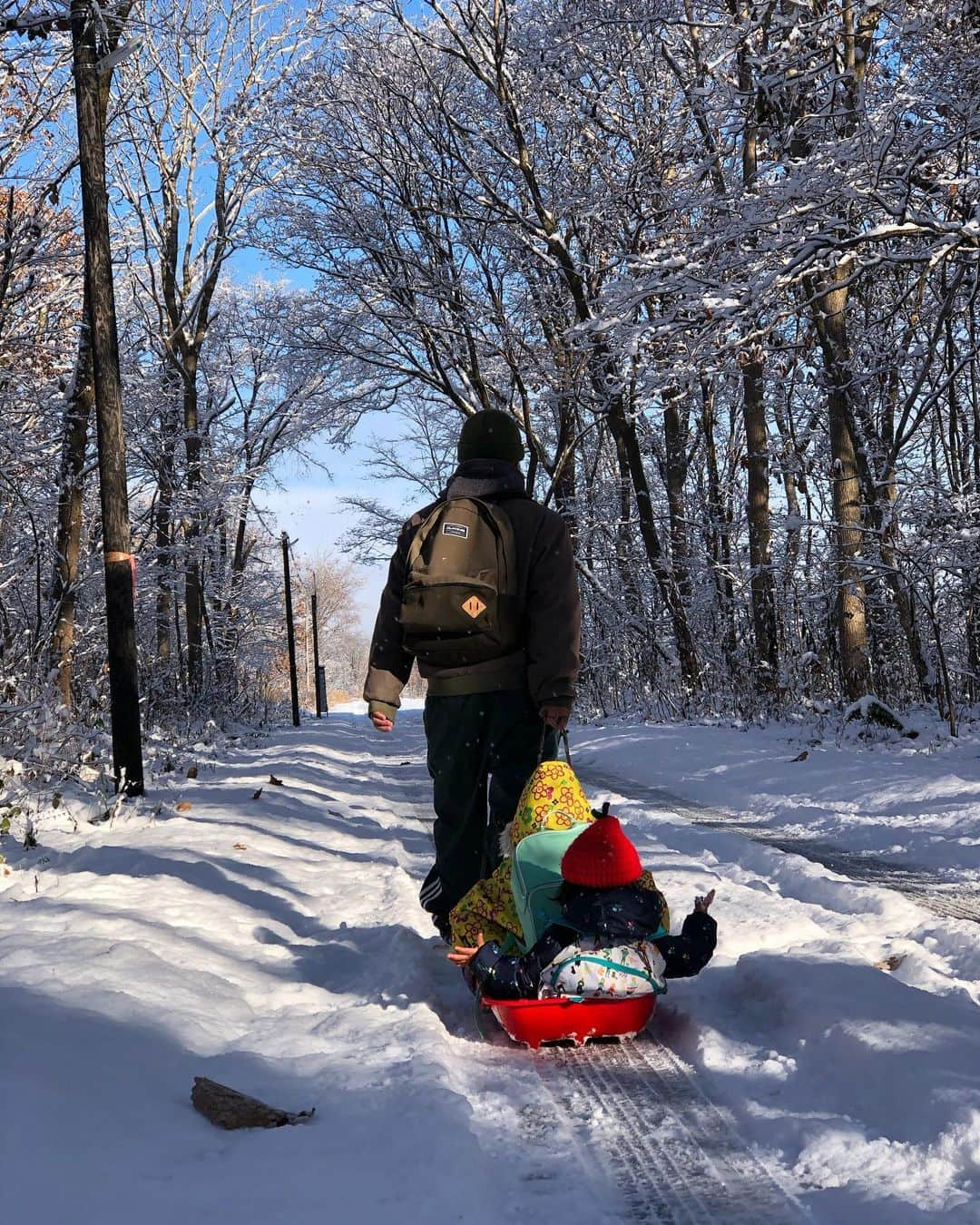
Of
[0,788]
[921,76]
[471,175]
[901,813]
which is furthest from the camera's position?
[471,175]

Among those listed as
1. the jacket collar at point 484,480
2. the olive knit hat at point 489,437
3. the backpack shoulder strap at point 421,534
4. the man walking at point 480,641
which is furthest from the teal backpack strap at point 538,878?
the olive knit hat at point 489,437

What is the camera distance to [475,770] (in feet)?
13.6

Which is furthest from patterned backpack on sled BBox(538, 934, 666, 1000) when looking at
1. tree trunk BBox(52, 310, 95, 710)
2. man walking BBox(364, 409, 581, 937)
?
tree trunk BBox(52, 310, 95, 710)

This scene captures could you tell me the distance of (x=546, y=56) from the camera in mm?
13945

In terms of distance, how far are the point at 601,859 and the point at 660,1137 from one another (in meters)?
0.83

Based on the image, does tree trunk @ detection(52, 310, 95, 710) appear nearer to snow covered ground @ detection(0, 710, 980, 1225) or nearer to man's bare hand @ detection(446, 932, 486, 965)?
snow covered ground @ detection(0, 710, 980, 1225)

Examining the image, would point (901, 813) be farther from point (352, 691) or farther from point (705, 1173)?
point (352, 691)

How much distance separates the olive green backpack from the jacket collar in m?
0.14

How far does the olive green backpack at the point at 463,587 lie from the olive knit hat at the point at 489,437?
1.03 feet

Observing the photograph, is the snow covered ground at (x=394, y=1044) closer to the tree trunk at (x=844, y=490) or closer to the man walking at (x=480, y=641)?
the man walking at (x=480, y=641)

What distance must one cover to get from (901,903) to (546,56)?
13117 mm

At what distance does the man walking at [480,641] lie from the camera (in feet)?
12.8

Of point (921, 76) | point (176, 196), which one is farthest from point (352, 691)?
point (921, 76)

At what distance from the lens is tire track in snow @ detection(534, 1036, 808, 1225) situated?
86.5 inches
